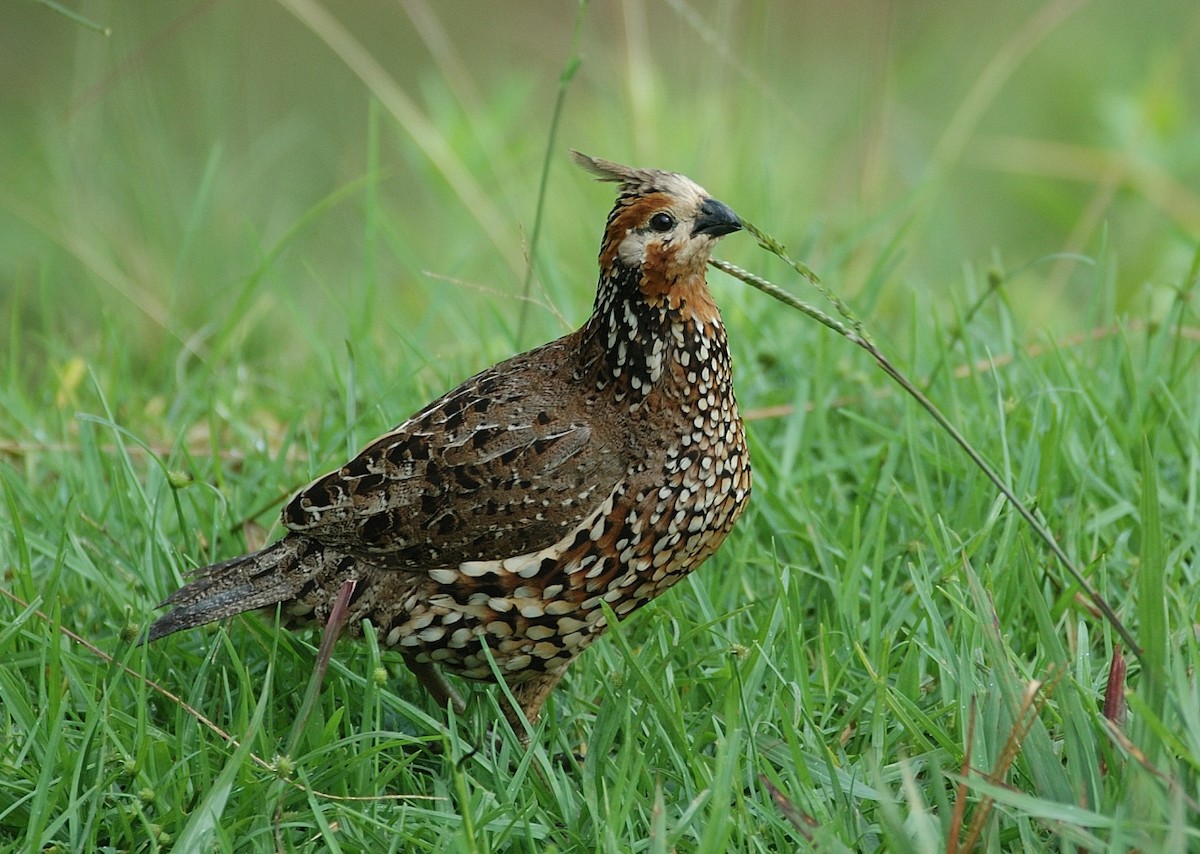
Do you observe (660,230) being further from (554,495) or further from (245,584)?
(245,584)

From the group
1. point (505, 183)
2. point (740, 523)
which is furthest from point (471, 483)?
point (505, 183)

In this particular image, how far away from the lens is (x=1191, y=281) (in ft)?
13.9

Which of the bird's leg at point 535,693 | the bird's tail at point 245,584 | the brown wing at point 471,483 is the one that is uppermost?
the brown wing at point 471,483

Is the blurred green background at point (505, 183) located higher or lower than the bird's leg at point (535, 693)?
higher

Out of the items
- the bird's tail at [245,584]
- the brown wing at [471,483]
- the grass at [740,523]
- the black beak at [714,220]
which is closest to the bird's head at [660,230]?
the black beak at [714,220]

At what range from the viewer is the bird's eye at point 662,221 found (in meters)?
3.16

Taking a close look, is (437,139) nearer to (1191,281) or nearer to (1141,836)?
(1191,281)

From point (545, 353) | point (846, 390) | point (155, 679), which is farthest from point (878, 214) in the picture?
point (155, 679)

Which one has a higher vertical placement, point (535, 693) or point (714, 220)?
point (714, 220)

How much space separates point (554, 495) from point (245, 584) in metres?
0.80

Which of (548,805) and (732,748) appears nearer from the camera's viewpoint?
(732,748)

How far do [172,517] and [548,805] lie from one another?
1651 millimetres

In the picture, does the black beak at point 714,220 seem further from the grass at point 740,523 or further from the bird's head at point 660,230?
the grass at point 740,523

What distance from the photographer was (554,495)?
3178 millimetres
